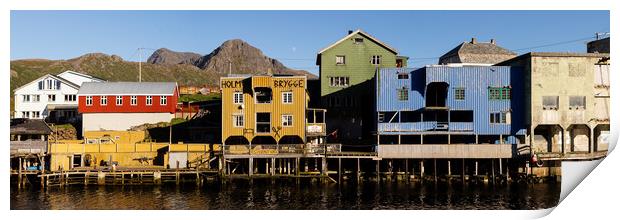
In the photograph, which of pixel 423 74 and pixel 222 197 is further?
pixel 423 74

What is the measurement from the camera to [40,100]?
6425cm

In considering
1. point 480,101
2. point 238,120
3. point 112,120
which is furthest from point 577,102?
point 112,120

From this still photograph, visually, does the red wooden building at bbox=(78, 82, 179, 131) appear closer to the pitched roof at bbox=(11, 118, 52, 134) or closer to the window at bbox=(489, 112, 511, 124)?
the pitched roof at bbox=(11, 118, 52, 134)

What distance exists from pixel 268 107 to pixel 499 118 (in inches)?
788

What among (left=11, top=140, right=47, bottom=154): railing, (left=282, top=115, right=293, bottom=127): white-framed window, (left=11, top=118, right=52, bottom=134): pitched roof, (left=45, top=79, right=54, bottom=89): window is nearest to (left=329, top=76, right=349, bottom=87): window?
(left=282, top=115, right=293, bottom=127): white-framed window

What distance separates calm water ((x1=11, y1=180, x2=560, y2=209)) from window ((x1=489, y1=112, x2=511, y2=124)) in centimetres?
609

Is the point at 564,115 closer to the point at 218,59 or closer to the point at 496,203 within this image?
the point at 496,203

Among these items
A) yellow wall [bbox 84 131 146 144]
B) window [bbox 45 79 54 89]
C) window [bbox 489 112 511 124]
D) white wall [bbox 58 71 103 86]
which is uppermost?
white wall [bbox 58 71 103 86]

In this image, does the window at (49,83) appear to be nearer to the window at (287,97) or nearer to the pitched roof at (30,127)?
the pitched roof at (30,127)

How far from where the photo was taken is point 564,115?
4641cm

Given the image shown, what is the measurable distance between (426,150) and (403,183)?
11.0 feet

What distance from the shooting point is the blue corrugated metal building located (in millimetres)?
47188

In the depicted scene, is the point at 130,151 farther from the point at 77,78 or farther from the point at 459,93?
the point at 77,78

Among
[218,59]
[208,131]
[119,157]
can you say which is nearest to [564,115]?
[208,131]
